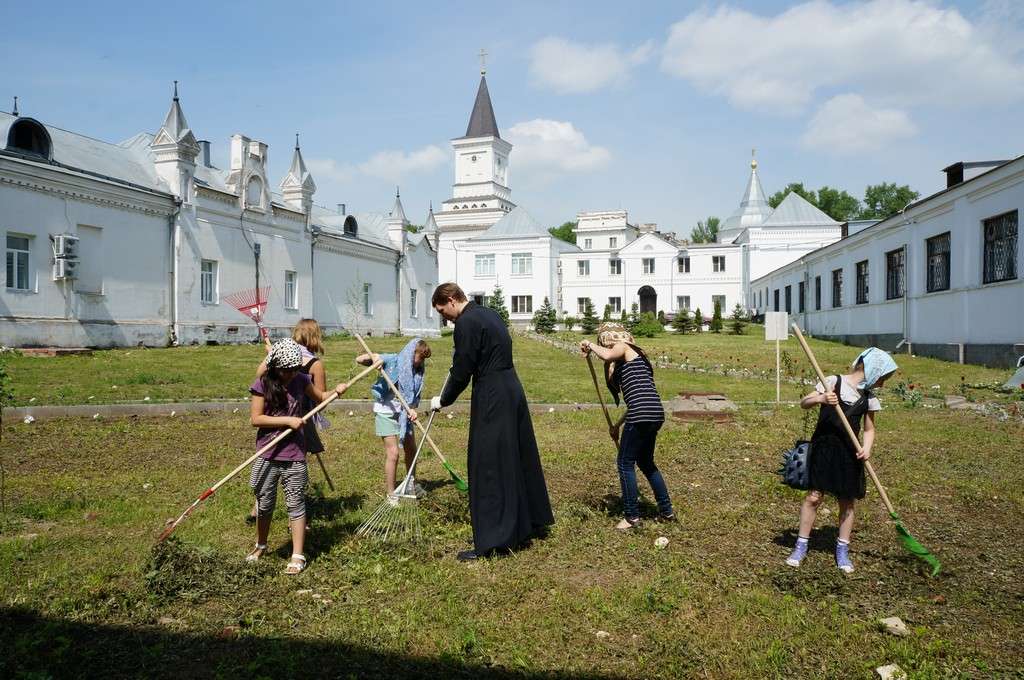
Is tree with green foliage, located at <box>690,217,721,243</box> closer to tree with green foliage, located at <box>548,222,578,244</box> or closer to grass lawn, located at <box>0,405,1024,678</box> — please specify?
tree with green foliage, located at <box>548,222,578,244</box>

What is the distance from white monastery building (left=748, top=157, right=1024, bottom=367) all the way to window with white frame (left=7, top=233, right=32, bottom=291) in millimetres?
26621

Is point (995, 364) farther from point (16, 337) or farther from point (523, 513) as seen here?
point (16, 337)

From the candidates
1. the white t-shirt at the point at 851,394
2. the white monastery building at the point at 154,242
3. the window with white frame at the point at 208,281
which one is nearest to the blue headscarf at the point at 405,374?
the white t-shirt at the point at 851,394

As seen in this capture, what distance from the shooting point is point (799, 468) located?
571 cm

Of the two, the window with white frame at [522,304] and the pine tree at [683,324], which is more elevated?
the window with white frame at [522,304]

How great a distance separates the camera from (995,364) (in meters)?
20.9

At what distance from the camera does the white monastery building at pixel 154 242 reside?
2194 centimetres

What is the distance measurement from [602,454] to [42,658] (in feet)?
22.5

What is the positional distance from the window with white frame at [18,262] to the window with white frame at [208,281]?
6532 millimetres

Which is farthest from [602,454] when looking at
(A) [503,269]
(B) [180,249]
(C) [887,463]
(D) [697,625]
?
(A) [503,269]

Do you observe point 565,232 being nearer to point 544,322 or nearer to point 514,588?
point 544,322

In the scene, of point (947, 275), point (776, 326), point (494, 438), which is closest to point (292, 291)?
point (776, 326)

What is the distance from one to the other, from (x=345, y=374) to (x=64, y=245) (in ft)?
33.2

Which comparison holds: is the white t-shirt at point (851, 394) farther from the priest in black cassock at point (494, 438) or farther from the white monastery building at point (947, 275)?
the white monastery building at point (947, 275)
